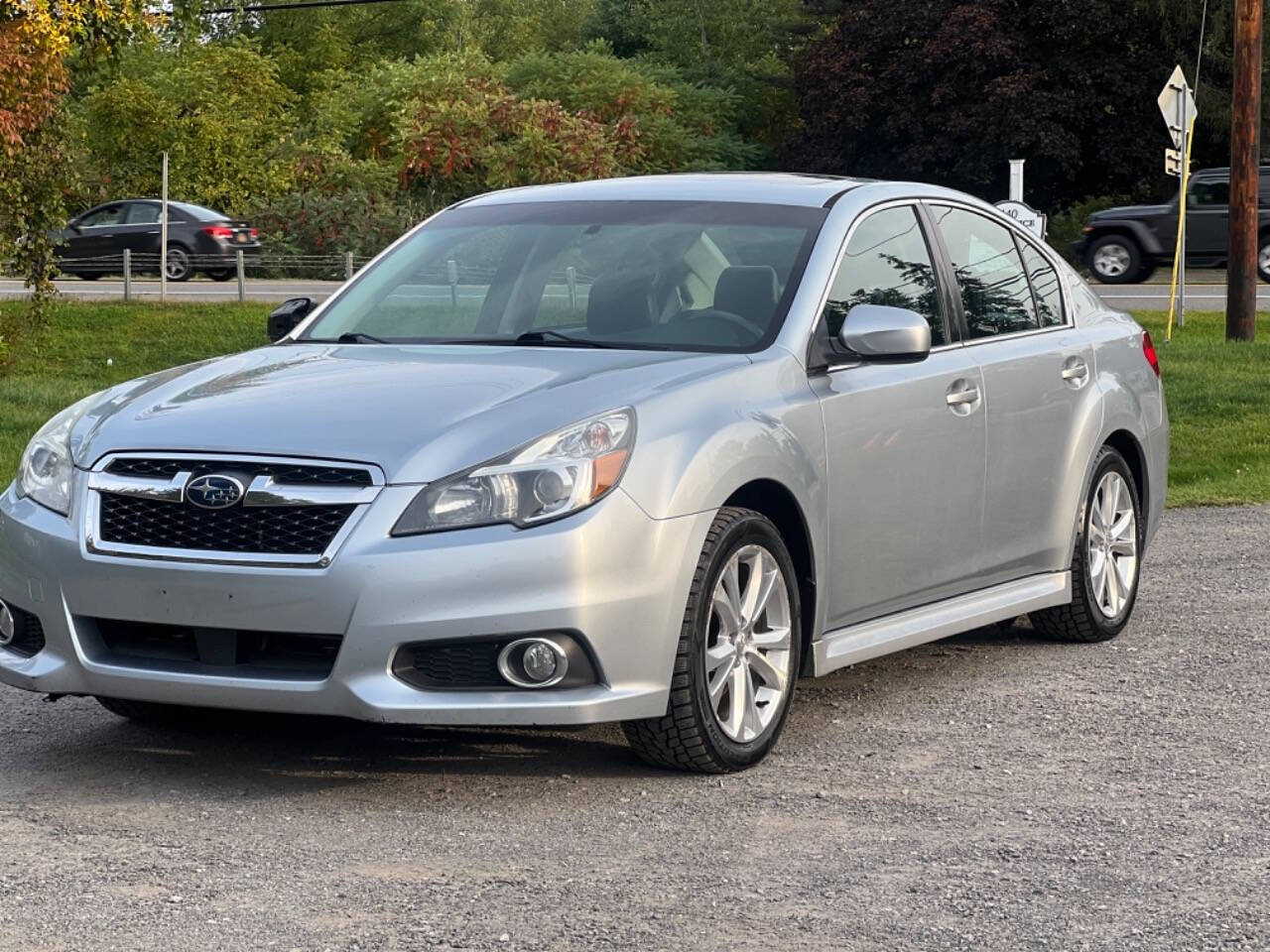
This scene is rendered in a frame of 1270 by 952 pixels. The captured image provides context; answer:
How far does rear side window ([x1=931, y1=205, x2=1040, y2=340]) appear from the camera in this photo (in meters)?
7.34

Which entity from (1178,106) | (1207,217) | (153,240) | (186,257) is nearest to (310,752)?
(1178,106)

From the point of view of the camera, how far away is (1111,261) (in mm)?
33344

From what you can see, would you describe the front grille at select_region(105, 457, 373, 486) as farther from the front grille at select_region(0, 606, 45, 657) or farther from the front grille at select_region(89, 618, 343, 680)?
the front grille at select_region(0, 606, 45, 657)

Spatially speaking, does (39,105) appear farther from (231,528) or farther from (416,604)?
(416,604)

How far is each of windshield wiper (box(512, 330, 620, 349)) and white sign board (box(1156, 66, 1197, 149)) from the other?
1825 cm

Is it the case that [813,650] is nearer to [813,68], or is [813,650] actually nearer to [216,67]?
[813,68]

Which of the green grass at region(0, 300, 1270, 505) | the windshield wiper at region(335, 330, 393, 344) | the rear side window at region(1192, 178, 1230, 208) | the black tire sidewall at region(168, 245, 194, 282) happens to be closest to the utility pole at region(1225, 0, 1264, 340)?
the green grass at region(0, 300, 1270, 505)

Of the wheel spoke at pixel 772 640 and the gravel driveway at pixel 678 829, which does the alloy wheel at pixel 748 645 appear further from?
the gravel driveway at pixel 678 829

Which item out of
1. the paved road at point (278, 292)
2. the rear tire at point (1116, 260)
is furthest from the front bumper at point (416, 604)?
the rear tire at point (1116, 260)

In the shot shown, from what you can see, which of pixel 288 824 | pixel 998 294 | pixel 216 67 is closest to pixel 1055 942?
pixel 288 824

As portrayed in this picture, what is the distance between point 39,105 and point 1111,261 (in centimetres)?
1839

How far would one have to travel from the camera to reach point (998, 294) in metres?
7.56

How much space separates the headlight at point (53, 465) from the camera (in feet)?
19.0

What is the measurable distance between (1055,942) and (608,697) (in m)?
1.47
